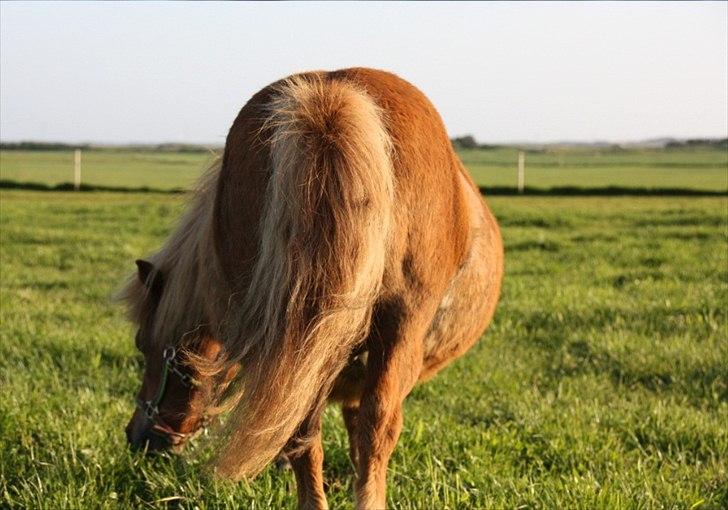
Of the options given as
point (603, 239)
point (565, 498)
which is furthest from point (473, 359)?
point (603, 239)

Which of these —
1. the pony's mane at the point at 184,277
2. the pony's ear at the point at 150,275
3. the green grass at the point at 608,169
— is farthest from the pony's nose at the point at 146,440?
the green grass at the point at 608,169

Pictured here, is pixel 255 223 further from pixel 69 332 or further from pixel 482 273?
pixel 69 332

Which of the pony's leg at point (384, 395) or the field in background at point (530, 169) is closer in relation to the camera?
the pony's leg at point (384, 395)

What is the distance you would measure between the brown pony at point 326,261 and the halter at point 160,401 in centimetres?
79

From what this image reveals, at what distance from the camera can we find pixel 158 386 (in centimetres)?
365

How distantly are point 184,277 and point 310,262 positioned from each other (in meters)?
1.31

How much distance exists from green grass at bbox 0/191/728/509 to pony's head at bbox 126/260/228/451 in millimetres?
103

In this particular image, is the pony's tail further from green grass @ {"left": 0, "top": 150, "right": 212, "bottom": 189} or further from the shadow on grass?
the shadow on grass

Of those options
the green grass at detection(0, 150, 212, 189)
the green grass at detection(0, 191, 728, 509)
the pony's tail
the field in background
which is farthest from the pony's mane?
the green grass at detection(0, 150, 212, 189)

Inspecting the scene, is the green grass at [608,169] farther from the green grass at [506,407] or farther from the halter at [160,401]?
the halter at [160,401]

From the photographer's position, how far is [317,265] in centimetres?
215

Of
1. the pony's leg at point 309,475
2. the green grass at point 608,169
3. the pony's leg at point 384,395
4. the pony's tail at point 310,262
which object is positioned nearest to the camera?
the pony's tail at point 310,262

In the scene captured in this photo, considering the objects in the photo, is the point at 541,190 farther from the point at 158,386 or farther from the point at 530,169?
the point at 158,386

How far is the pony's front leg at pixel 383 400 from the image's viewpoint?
2369 millimetres
